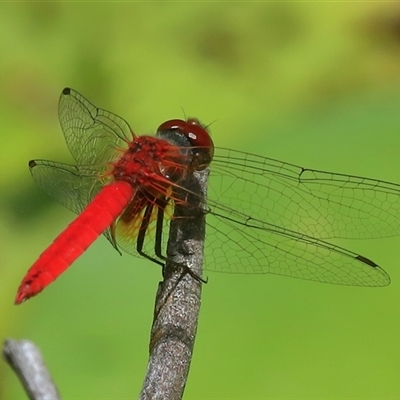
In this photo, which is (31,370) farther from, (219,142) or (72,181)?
(219,142)

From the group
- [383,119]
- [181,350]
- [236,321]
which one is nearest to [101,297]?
[236,321]

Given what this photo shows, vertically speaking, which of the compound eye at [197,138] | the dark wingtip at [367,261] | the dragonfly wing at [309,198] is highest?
the dragonfly wing at [309,198]

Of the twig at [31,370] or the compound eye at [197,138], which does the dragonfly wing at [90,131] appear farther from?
the twig at [31,370]

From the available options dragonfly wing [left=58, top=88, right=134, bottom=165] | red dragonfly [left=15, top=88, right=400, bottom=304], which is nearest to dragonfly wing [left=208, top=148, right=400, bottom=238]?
red dragonfly [left=15, top=88, right=400, bottom=304]

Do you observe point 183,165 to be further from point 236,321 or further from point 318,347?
point 318,347

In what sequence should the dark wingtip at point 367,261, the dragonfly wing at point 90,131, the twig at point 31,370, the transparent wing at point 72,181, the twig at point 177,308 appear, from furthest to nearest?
the dragonfly wing at point 90,131 → the transparent wing at point 72,181 → the dark wingtip at point 367,261 → the twig at point 177,308 → the twig at point 31,370

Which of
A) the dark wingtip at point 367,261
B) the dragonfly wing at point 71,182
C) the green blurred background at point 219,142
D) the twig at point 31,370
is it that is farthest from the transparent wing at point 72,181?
the twig at point 31,370
